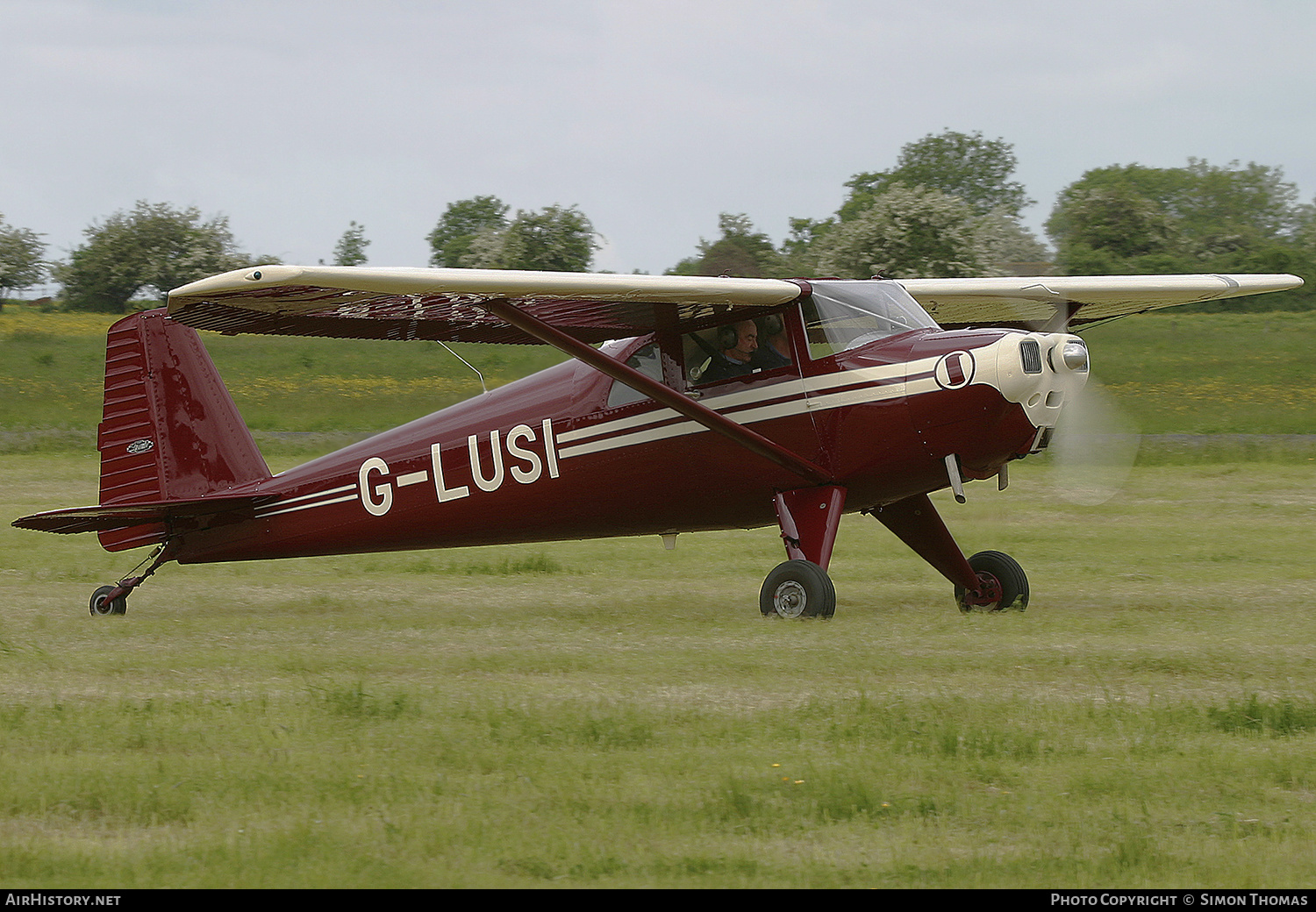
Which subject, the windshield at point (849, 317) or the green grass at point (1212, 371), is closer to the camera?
the windshield at point (849, 317)

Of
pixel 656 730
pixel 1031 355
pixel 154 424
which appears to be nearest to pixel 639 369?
pixel 1031 355

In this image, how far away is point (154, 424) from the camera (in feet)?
42.7

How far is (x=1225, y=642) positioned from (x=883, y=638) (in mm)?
2276

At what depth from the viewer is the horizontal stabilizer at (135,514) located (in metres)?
11.6

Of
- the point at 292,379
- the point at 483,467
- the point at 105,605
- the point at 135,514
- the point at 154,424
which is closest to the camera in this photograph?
the point at 105,605

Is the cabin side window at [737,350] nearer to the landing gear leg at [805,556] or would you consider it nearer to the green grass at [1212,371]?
the landing gear leg at [805,556]

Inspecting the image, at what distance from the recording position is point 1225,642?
9.06m

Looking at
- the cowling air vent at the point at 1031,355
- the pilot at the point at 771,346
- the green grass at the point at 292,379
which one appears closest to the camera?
the cowling air vent at the point at 1031,355

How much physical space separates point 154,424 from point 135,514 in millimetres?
1016

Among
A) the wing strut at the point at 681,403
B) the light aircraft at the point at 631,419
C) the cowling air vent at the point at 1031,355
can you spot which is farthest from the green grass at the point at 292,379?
the cowling air vent at the point at 1031,355

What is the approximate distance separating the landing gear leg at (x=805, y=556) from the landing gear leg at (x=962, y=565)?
0.98m

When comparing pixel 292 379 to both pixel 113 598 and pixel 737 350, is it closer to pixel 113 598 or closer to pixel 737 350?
pixel 113 598

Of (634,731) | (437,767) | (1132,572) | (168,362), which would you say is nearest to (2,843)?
(437,767)

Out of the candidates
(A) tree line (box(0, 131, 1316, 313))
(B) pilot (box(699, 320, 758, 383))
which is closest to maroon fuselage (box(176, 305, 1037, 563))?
(B) pilot (box(699, 320, 758, 383))
